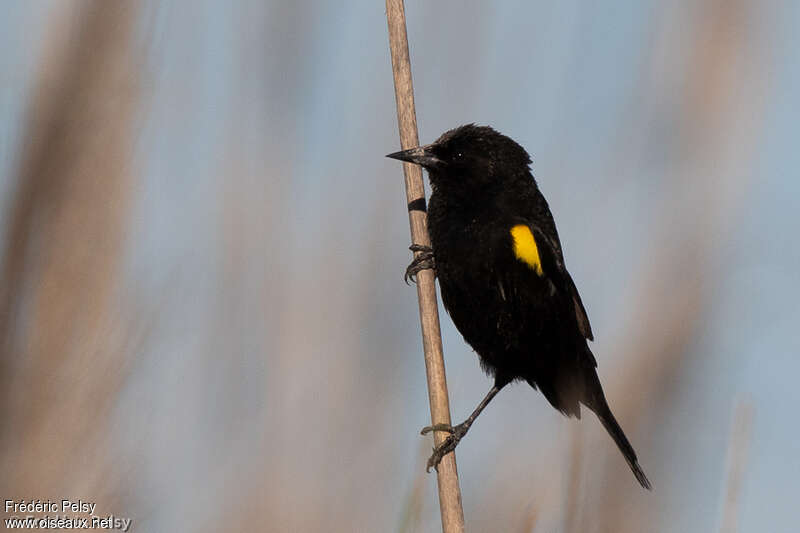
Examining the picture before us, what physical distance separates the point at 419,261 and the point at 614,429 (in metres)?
0.75

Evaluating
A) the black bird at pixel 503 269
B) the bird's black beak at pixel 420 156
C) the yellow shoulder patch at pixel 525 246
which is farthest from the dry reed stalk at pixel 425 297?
the yellow shoulder patch at pixel 525 246

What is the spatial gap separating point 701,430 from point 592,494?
15.3 inches

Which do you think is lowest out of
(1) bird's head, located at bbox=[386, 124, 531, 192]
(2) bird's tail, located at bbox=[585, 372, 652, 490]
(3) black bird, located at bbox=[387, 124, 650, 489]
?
(2) bird's tail, located at bbox=[585, 372, 652, 490]

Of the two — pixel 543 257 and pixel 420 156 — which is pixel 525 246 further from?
pixel 420 156

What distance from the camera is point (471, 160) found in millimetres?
2857

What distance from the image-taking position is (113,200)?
1267 millimetres

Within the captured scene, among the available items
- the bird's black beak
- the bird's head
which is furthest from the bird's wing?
the bird's black beak

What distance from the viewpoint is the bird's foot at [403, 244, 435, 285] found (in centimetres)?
264

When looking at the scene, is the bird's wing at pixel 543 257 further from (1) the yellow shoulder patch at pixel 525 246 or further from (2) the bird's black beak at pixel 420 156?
(2) the bird's black beak at pixel 420 156

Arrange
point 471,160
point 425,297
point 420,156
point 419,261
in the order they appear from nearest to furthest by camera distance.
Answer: point 425,297 < point 420,156 < point 419,261 < point 471,160

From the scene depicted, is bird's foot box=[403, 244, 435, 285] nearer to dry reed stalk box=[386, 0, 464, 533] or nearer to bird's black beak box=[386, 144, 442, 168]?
dry reed stalk box=[386, 0, 464, 533]

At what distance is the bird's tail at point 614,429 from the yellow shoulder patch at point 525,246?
0.44 meters

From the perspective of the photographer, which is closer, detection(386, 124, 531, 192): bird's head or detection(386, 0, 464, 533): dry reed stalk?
detection(386, 0, 464, 533): dry reed stalk

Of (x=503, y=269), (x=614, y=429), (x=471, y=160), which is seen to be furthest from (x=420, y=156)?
(x=614, y=429)
